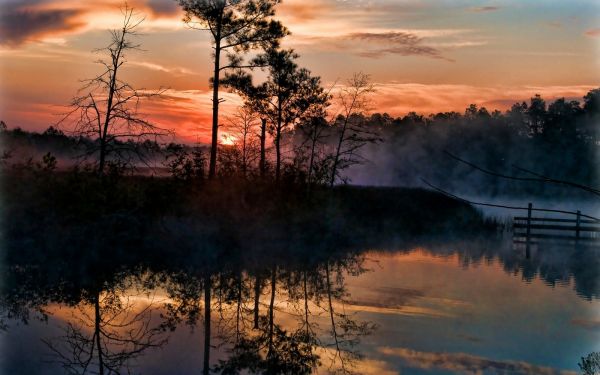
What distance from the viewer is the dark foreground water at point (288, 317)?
10.5m

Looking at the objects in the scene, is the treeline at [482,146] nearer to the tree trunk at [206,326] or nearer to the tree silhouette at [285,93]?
the tree silhouette at [285,93]

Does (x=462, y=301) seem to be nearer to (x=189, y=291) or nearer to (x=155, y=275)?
(x=189, y=291)

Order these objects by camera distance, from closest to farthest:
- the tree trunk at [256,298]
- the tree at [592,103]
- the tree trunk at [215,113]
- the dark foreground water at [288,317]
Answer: the dark foreground water at [288,317] → the tree trunk at [256,298] → the tree trunk at [215,113] → the tree at [592,103]

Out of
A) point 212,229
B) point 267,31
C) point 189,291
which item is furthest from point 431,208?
point 189,291

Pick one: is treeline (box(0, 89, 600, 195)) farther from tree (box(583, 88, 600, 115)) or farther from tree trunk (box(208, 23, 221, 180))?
tree trunk (box(208, 23, 221, 180))

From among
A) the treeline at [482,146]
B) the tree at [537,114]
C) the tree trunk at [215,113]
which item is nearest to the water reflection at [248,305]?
the tree trunk at [215,113]

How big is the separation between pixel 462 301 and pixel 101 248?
12341mm

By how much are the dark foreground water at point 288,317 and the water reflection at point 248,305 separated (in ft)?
0.13

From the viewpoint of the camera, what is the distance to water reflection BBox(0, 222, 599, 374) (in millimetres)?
10578

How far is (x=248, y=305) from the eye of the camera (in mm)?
15078

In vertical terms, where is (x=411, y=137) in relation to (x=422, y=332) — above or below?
above

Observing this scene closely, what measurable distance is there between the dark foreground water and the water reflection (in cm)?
4

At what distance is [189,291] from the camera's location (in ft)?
53.4

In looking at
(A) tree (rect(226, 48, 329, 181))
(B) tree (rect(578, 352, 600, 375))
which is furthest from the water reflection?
(A) tree (rect(226, 48, 329, 181))
